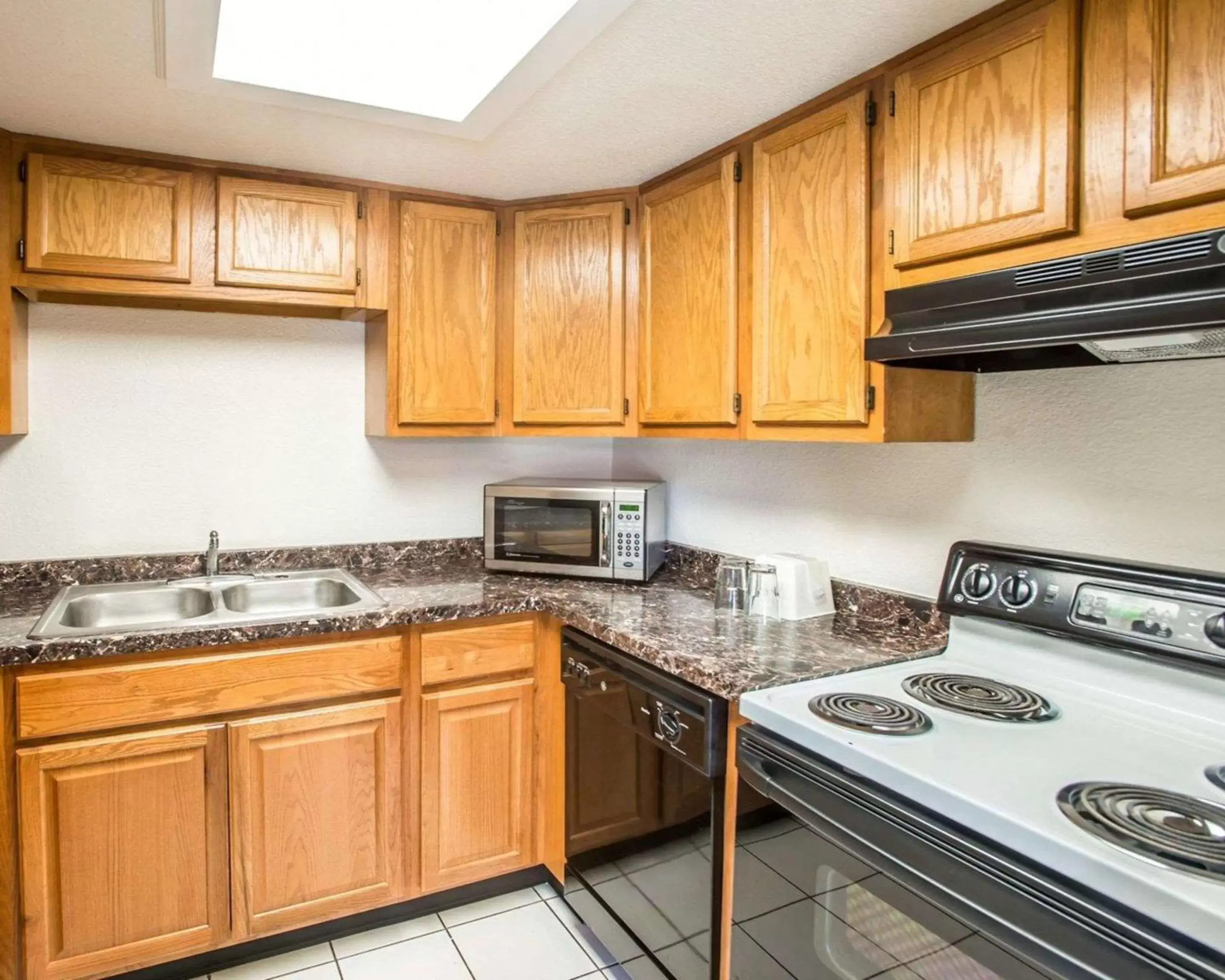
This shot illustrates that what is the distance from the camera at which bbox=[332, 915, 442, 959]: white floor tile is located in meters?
2.06

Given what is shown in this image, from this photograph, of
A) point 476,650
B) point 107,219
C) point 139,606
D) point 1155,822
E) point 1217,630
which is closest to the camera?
point 1155,822

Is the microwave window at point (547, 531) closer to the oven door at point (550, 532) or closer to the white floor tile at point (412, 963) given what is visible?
the oven door at point (550, 532)

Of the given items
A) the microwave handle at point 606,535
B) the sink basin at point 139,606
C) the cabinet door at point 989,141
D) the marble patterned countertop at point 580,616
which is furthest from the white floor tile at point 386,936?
the cabinet door at point 989,141

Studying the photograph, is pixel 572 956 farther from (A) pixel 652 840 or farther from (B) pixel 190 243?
(B) pixel 190 243

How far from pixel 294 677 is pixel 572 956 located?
3.27ft

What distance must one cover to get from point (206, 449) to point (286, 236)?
0.71 meters

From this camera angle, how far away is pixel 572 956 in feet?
6.61

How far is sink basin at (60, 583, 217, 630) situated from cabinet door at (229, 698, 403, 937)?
516mm

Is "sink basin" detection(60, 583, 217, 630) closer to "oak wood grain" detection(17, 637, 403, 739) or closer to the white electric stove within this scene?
"oak wood grain" detection(17, 637, 403, 739)

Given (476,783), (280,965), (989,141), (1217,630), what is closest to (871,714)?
(1217,630)

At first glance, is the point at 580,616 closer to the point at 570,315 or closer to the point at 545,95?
the point at 570,315

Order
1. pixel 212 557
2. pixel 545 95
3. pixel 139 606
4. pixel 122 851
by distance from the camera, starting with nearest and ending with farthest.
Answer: pixel 545 95, pixel 122 851, pixel 139 606, pixel 212 557

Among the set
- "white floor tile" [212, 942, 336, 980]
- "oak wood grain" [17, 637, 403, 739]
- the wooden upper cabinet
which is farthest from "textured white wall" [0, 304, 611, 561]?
"white floor tile" [212, 942, 336, 980]

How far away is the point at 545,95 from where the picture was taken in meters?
1.71
